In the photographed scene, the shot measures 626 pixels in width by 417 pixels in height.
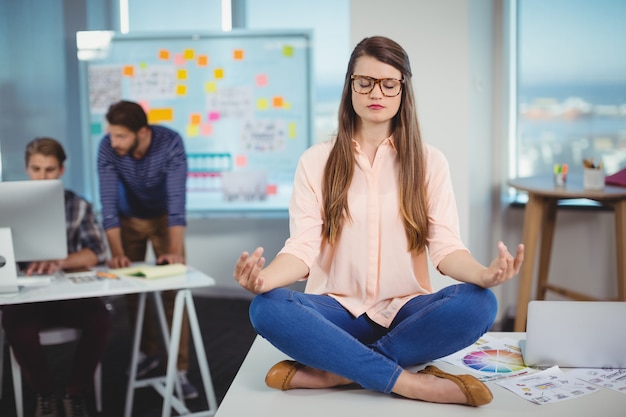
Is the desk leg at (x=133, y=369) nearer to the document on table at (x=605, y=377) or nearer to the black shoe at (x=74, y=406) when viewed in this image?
the black shoe at (x=74, y=406)

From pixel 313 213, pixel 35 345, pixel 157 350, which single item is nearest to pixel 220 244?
pixel 157 350

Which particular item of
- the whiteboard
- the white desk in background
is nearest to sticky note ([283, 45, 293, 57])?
the whiteboard

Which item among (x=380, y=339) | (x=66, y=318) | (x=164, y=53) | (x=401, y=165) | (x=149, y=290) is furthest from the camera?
(x=164, y=53)

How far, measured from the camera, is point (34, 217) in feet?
8.70

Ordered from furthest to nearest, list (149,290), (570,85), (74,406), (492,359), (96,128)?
(96,128) → (570,85) → (74,406) → (149,290) → (492,359)

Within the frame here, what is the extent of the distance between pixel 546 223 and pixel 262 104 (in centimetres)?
192

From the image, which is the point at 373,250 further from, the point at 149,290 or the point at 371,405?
the point at 149,290

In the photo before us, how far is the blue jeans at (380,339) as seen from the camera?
1.80m

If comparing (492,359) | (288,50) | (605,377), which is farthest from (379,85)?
(288,50)

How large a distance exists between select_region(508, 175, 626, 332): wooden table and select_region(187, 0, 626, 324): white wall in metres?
0.22

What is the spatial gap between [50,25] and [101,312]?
2.84 m

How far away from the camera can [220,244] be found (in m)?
5.17

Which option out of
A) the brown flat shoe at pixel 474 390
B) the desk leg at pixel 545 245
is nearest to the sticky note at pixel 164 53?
the desk leg at pixel 545 245

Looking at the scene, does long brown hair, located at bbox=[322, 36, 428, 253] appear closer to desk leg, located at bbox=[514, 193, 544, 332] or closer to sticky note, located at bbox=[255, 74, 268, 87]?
desk leg, located at bbox=[514, 193, 544, 332]
